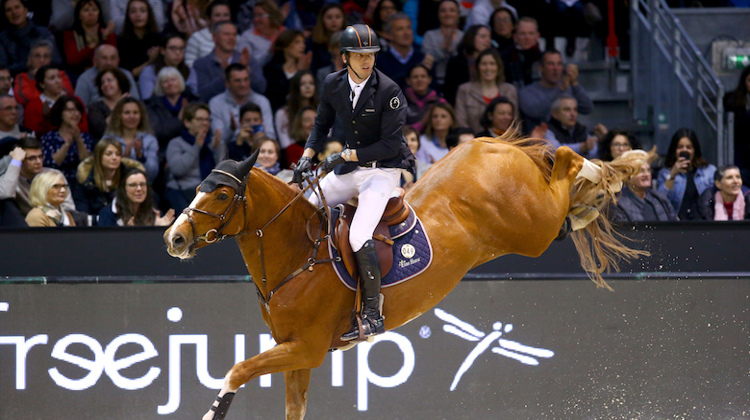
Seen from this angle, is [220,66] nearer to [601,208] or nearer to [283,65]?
[283,65]

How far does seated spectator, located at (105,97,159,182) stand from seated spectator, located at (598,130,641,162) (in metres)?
4.13

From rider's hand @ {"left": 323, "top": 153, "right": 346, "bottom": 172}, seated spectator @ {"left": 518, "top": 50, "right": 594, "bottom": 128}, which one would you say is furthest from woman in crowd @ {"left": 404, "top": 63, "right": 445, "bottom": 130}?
rider's hand @ {"left": 323, "top": 153, "right": 346, "bottom": 172}

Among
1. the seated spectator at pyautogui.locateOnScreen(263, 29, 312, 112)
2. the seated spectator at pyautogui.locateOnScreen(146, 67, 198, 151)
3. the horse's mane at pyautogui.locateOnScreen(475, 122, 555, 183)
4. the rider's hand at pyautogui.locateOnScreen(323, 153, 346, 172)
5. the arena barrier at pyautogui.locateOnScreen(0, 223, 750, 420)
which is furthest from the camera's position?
the seated spectator at pyautogui.locateOnScreen(263, 29, 312, 112)

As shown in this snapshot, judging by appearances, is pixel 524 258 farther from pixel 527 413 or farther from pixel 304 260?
pixel 304 260

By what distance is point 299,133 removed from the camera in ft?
28.7

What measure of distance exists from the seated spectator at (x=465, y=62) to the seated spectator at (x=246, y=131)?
2.06 metres

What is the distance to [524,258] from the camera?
256 inches

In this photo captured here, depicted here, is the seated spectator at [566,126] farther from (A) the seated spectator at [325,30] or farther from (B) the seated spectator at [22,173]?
(B) the seated spectator at [22,173]

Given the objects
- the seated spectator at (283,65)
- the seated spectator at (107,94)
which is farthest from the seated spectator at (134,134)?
the seated spectator at (283,65)

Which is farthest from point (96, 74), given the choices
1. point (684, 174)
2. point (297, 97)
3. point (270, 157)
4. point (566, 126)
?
point (684, 174)

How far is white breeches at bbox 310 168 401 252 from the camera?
529 cm

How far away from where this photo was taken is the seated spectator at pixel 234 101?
894 cm

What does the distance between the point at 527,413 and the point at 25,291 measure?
140 inches

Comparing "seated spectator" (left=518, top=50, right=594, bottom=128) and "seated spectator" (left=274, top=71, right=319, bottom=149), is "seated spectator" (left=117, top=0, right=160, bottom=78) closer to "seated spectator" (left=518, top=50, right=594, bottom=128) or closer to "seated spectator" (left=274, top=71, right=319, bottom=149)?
"seated spectator" (left=274, top=71, right=319, bottom=149)
